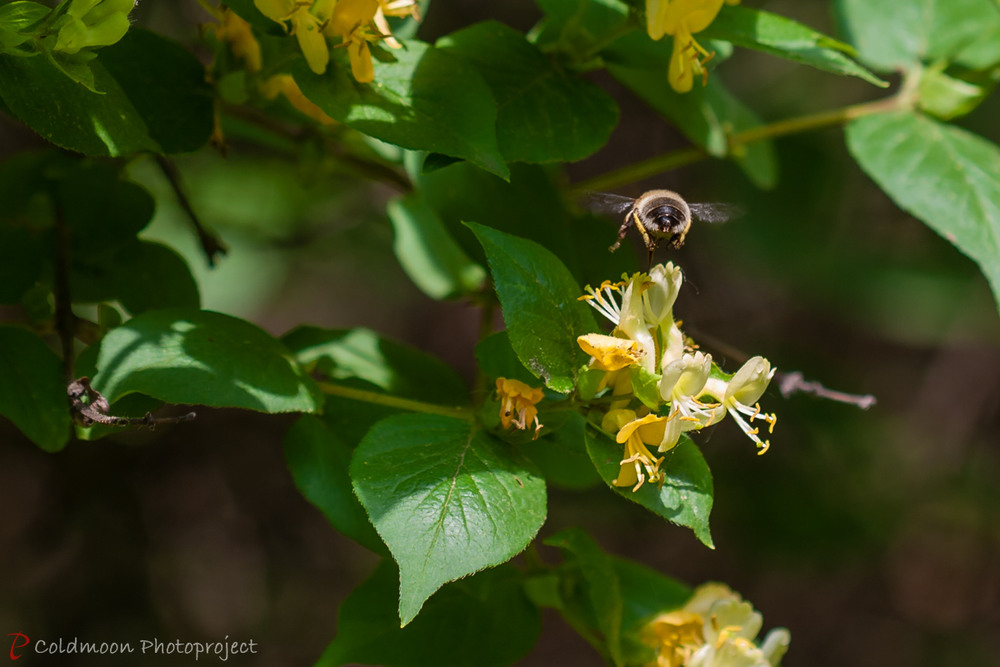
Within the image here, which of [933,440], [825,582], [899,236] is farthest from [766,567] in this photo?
[899,236]

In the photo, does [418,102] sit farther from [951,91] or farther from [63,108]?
[951,91]

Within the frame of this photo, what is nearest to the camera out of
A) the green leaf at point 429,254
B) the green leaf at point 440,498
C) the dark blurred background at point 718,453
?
the green leaf at point 440,498

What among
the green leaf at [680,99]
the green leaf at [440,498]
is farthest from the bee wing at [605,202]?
the green leaf at [440,498]

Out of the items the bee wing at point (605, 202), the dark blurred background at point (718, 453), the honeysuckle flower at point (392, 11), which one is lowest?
the dark blurred background at point (718, 453)

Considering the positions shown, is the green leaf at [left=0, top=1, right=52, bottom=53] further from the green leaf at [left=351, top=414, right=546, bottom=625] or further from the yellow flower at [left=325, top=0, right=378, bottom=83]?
the green leaf at [left=351, top=414, right=546, bottom=625]

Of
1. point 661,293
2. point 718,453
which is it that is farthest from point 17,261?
point 718,453

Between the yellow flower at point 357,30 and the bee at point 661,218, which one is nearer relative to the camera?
the yellow flower at point 357,30

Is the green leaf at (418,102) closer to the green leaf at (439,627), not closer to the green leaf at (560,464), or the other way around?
the green leaf at (560,464)
